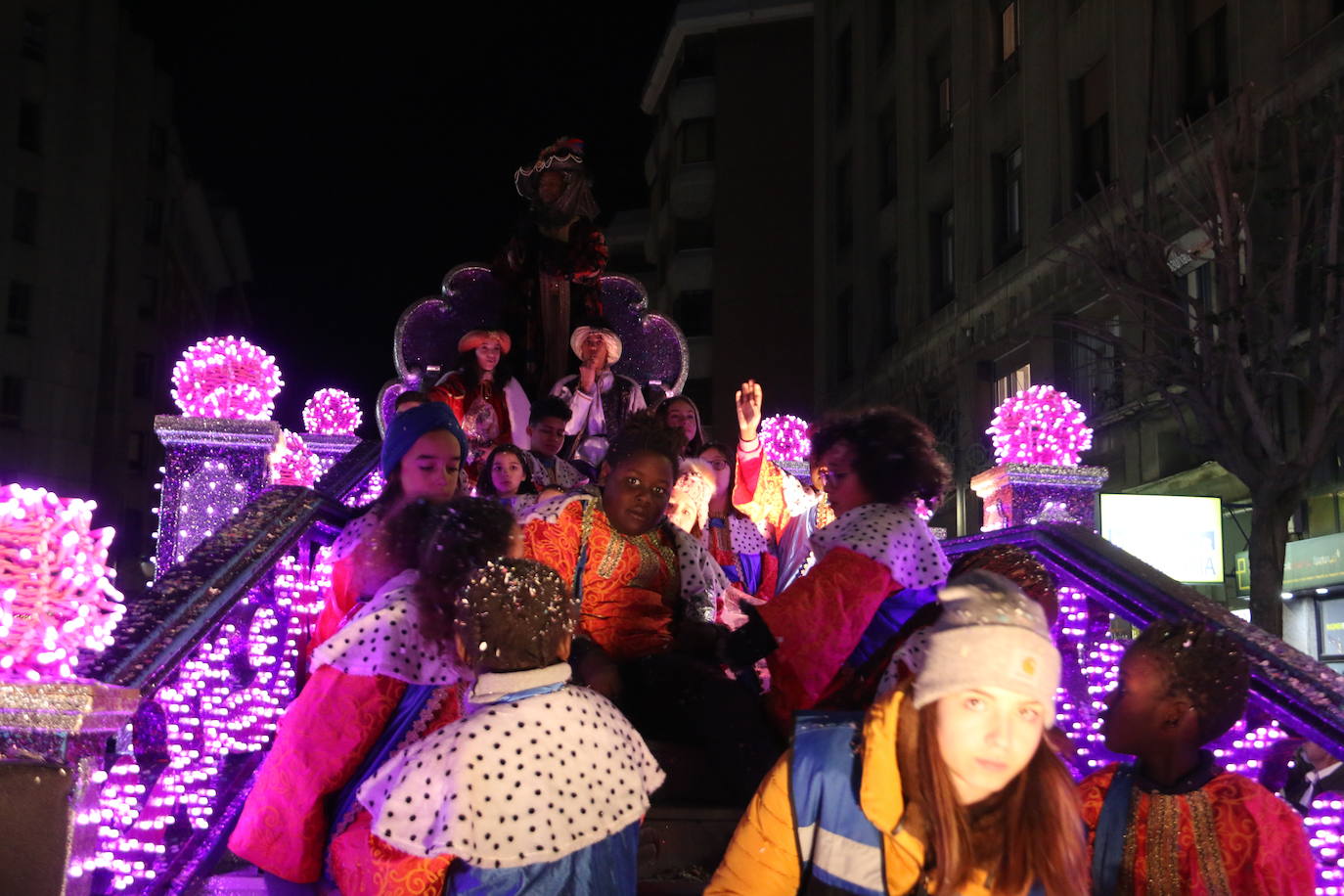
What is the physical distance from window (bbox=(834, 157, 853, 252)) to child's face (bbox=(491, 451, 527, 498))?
24694mm

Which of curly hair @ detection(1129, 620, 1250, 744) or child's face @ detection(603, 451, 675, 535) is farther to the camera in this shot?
child's face @ detection(603, 451, 675, 535)

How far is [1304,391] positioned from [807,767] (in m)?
14.6

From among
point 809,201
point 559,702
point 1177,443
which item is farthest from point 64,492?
point 559,702

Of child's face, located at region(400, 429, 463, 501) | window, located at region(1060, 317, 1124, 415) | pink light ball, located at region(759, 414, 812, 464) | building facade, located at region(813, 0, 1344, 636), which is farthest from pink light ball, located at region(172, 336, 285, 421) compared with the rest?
window, located at region(1060, 317, 1124, 415)

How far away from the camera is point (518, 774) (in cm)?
300

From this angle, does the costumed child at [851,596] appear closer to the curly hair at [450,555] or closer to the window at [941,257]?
the curly hair at [450,555]

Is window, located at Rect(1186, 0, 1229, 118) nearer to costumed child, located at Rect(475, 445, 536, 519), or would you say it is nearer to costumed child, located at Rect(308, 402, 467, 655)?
costumed child, located at Rect(475, 445, 536, 519)

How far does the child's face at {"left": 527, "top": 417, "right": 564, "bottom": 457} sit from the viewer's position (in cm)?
814

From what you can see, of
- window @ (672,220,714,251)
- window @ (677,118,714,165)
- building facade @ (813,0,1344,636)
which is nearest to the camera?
building facade @ (813,0,1344,636)

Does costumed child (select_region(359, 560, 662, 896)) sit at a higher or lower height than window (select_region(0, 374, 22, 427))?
lower

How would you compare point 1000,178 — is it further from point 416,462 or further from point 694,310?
point 416,462

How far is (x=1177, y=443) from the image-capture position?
60.6 feet

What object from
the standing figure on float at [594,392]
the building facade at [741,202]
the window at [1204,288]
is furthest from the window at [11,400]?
the standing figure on float at [594,392]

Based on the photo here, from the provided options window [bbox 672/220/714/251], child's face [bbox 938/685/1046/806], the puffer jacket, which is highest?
window [bbox 672/220/714/251]
